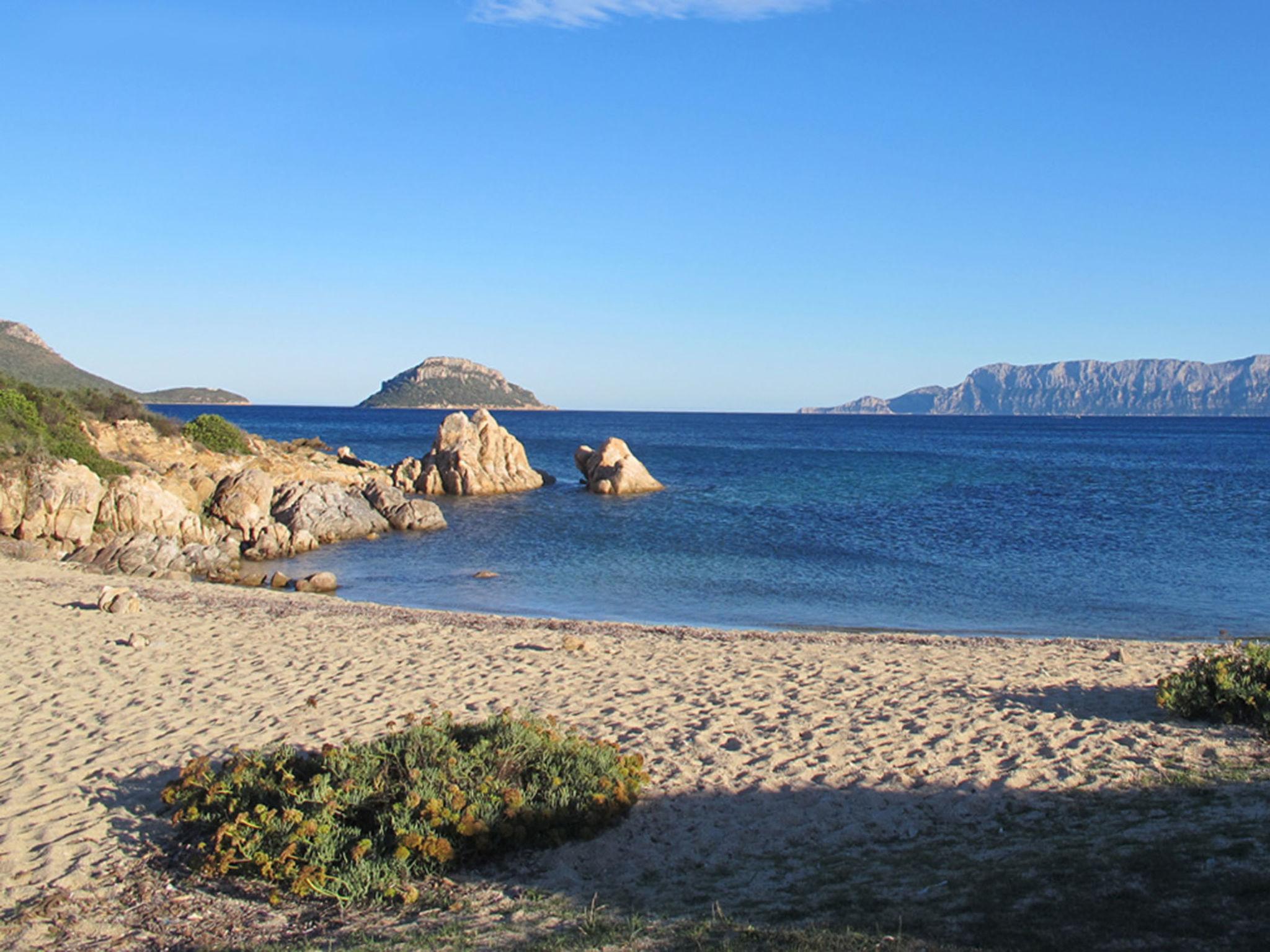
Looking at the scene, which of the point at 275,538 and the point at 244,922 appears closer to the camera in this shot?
the point at 244,922

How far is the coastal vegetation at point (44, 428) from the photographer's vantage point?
2664 centimetres

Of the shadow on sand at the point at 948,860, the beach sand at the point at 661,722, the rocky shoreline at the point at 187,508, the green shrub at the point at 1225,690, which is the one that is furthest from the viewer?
the rocky shoreline at the point at 187,508

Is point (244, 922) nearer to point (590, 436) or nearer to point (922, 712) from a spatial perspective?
point (922, 712)

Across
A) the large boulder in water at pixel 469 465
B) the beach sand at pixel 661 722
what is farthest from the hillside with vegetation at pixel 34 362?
the beach sand at pixel 661 722

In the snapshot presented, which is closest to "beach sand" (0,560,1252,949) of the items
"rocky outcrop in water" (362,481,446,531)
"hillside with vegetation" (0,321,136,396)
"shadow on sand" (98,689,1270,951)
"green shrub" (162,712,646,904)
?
"shadow on sand" (98,689,1270,951)

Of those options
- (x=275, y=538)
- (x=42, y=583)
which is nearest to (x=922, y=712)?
(x=42, y=583)

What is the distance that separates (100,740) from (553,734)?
521 cm

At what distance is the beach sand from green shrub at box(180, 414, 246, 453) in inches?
898

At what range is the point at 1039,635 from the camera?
18797mm

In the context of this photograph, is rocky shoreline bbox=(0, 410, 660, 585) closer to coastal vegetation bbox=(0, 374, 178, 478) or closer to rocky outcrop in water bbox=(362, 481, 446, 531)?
rocky outcrop in water bbox=(362, 481, 446, 531)

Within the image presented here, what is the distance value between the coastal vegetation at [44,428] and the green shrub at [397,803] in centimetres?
2271

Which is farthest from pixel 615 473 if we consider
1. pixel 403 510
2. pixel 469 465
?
pixel 403 510

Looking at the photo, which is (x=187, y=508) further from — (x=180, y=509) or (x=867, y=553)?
(x=867, y=553)

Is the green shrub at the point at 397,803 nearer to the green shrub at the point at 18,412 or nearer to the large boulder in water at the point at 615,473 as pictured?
the green shrub at the point at 18,412
